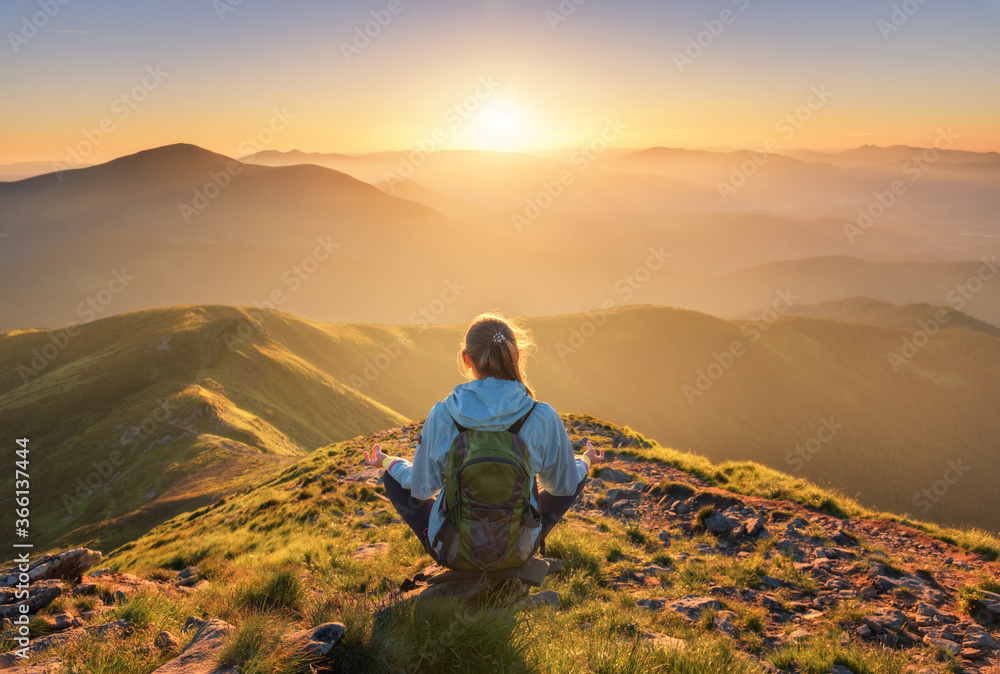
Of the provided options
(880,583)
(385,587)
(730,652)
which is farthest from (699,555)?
(385,587)

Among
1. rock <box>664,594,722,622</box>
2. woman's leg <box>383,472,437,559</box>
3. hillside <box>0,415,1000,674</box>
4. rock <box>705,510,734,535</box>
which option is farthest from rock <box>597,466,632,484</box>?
woman's leg <box>383,472,437,559</box>

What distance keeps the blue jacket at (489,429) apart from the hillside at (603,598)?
998mm

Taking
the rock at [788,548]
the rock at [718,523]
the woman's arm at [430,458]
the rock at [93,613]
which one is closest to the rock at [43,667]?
the rock at [93,613]

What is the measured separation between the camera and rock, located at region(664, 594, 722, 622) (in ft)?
20.4

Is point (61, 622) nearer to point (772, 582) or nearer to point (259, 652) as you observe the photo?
point (259, 652)

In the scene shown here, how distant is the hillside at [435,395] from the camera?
34281mm

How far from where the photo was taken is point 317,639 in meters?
3.37

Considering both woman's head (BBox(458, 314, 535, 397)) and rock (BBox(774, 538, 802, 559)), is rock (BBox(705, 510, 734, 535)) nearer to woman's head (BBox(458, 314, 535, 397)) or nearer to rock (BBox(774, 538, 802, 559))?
rock (BBox(774, 538, 802, 559))

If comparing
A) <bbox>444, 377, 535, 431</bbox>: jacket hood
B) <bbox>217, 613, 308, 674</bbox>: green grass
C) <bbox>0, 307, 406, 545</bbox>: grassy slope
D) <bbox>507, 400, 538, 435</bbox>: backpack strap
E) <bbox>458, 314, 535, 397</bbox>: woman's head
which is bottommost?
<bbox>0, 307, 406, 545</bbox>: grassy slope

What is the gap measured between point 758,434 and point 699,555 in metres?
90.7

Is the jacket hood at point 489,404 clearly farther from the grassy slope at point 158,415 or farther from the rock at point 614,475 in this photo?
the grassy slope at point 158,415

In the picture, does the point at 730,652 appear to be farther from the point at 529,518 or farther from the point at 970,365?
the point at 970,365

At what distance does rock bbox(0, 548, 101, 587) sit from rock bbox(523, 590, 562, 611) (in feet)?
21.4

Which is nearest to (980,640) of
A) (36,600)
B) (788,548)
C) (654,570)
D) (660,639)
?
(788,548)
